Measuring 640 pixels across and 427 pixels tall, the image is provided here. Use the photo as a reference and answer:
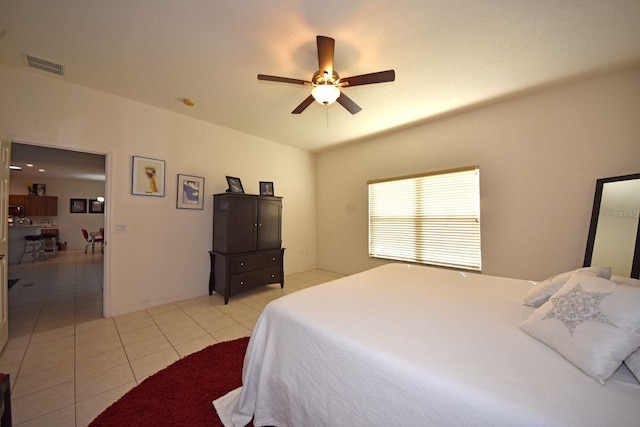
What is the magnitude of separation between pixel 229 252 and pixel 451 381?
313cm

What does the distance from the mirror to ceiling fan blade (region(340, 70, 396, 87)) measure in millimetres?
2565

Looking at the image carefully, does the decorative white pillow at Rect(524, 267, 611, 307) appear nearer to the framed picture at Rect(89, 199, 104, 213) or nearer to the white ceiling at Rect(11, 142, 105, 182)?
the white ceiling at Rect(11, 142, 105, 182)

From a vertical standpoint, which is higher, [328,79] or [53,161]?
[53,161]

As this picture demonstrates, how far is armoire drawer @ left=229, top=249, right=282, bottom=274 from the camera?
3402 mm

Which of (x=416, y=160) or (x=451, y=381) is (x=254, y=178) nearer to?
(x=416, y=160)

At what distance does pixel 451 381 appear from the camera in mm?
812

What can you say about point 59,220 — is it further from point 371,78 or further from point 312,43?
point 371,78

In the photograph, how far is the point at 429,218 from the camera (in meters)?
3.73

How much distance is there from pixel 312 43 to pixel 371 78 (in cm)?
63

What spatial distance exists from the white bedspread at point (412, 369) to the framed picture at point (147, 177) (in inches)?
109

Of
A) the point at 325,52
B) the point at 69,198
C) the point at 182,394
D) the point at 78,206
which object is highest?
the point at 325,52

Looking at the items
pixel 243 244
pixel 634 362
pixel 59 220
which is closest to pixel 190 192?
pixel 243 244

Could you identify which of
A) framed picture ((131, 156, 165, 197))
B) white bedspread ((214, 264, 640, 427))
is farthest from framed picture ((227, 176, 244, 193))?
white bedspread ((214, 264, 640, 427))

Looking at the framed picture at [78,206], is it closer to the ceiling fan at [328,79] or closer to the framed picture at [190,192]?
the framed picture at [190,192]
